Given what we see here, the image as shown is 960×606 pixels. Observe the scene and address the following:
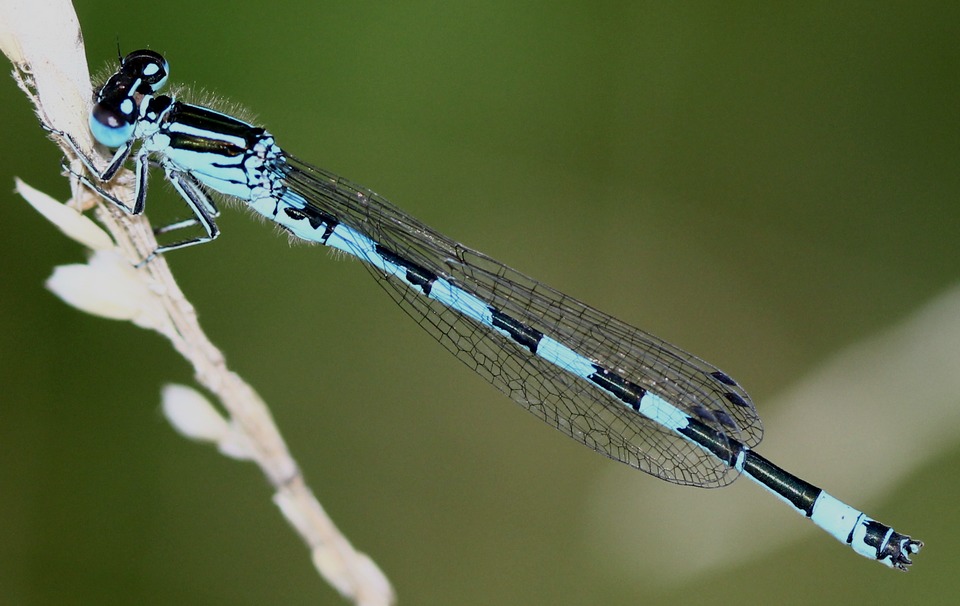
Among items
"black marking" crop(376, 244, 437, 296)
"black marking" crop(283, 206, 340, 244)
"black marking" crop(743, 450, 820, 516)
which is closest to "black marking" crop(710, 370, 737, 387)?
"black marking" crop(743, 450, 820, 516)

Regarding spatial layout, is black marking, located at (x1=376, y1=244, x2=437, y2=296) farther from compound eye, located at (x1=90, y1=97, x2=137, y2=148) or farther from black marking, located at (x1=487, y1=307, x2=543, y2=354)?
compound eye, located at (x1=90, y1=97, x2=137, y2=148)

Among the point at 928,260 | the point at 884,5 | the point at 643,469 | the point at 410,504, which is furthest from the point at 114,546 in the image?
the point at 884,5

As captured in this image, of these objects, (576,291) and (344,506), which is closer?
(344,506)

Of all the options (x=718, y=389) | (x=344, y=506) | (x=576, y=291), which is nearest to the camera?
(x=718, y=389)

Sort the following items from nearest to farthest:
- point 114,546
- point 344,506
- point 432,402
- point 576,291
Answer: point 114,546 < point 344,506 < point 432,402 < point 576,291

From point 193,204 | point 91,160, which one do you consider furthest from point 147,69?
point 91,160

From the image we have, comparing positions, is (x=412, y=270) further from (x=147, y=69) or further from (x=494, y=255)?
(x=147, y=69)

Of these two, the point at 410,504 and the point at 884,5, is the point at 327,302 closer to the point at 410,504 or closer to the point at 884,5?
the point at 410,504

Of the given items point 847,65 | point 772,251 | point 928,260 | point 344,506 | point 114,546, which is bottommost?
point 114,546

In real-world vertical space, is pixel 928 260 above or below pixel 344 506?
above
